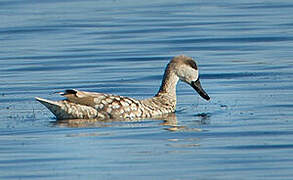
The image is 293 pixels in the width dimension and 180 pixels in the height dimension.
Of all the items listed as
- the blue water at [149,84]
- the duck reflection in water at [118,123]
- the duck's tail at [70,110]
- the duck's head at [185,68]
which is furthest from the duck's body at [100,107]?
the duck's head at [185,68]

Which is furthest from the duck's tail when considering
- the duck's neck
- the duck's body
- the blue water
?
the duck's neck

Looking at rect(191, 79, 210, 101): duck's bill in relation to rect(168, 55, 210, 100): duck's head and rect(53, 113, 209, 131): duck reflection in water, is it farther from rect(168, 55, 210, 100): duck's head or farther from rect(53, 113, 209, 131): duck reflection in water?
rect(53, 113, 209, 131): duck reflection in water

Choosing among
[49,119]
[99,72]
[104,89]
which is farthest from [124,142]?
[99,72]

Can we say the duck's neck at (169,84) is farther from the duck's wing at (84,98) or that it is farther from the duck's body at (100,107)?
the duck's wing at (84,98)

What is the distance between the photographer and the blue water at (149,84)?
34.2 feet

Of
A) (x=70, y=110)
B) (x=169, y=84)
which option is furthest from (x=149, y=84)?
(x=70, y=110)

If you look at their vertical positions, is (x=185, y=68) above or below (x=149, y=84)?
above

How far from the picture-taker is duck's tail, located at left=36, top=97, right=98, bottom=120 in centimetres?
1327

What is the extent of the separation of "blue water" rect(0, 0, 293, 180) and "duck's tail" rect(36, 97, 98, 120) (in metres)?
0.23

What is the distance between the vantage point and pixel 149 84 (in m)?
17.0

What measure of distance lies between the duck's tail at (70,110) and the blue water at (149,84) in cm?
23

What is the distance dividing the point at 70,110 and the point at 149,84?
384 cm

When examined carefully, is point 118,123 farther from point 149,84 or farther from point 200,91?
point 149,84

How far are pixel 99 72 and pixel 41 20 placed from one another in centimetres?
826
